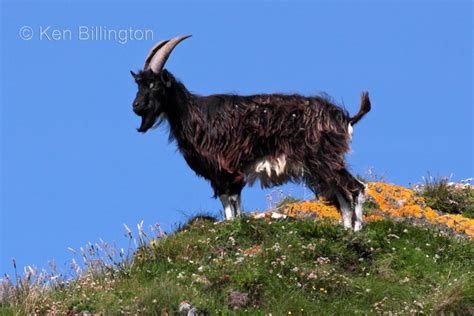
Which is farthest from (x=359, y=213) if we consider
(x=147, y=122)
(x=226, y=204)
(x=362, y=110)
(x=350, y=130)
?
(x=147, y=122)

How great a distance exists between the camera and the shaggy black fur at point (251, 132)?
14.8 meters

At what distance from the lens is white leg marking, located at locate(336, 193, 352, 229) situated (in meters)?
14.9

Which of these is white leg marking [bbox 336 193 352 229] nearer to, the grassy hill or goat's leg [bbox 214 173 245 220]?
the grassy hill

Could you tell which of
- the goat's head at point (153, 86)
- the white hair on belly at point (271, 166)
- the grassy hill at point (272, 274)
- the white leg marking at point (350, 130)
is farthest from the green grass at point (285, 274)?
the goat's head at point (153, 86)

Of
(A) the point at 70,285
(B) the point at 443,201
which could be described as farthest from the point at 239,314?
(B) the point at 443,201

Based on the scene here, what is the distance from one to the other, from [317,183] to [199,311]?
3981 mm

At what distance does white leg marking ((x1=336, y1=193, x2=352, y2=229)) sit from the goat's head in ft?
9.56

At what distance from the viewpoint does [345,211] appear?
14914 mm

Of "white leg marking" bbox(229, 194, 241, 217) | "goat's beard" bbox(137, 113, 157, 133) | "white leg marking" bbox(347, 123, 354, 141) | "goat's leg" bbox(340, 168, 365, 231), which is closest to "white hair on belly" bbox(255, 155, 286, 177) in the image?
"white leg marking" bbox(229, 194, 241, 217)

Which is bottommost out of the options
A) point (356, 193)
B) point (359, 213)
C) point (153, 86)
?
point (359, 213)

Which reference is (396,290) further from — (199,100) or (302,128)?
(199,100)

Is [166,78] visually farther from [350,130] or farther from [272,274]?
[272,274]

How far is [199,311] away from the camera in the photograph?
1149 cm

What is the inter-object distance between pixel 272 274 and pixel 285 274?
0.21 meters
